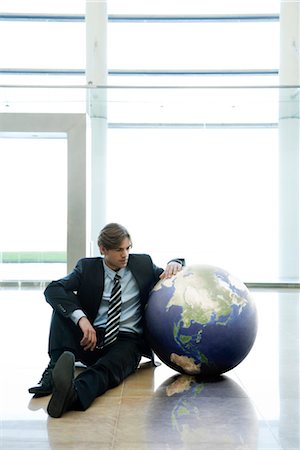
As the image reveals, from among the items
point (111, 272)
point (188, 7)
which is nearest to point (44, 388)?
point (111, 272)

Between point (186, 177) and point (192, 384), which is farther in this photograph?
point (186, 177)

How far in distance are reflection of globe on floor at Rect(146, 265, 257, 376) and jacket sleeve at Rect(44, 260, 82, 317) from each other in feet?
1.64

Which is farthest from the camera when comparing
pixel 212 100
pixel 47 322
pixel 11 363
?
pixel 212 100

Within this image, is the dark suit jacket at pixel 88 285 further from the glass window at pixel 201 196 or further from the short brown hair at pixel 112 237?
the glass window at pixel 201 196

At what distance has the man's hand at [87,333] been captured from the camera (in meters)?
3.62

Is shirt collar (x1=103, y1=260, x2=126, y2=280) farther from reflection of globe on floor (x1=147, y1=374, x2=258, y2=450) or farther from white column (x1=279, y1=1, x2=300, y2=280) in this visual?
white column (x1=279, y1=1, x2=300, y2=280)

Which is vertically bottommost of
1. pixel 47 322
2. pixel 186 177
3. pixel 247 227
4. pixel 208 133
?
pixel 47 322

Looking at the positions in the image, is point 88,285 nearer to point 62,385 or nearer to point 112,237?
point 112,237

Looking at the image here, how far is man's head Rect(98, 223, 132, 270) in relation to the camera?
3.86 metres

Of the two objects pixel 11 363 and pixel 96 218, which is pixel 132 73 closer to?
pixel 96 218

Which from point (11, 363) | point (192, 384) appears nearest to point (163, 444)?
point (192, 384)

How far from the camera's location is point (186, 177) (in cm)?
1148

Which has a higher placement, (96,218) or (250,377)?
(96,218)

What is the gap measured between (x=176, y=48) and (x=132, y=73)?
102 cm
